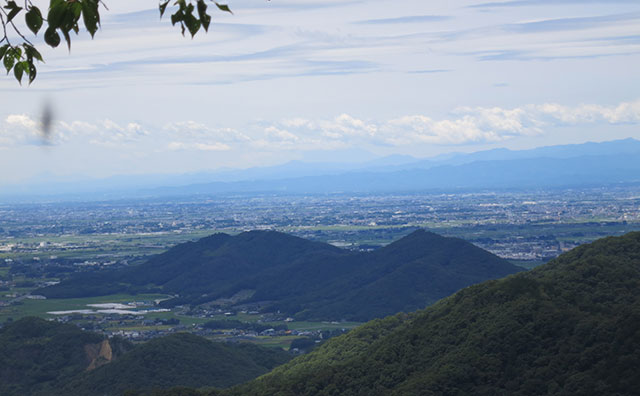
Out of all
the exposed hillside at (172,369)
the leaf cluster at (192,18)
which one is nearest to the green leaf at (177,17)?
the leaf cluster at (192,18)

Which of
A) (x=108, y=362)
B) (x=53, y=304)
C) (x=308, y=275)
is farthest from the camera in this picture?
(x=308, y=275)

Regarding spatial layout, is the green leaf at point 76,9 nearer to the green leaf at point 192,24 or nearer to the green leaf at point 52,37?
the green leaf at point 52,37

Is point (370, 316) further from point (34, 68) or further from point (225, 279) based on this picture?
point (34, 68)

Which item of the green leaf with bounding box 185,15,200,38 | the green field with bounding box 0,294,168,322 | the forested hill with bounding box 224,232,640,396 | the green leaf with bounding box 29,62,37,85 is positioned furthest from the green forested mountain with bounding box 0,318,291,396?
the green leaf with bounding box 185,15,200,38

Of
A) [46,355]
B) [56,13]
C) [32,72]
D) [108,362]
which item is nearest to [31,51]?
[32,72]

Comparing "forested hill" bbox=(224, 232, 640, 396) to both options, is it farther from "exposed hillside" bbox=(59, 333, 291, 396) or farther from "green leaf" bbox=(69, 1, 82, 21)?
"green leaf" bbox=(69, 1, 82, 21)

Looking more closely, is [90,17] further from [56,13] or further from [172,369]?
[172,369]
